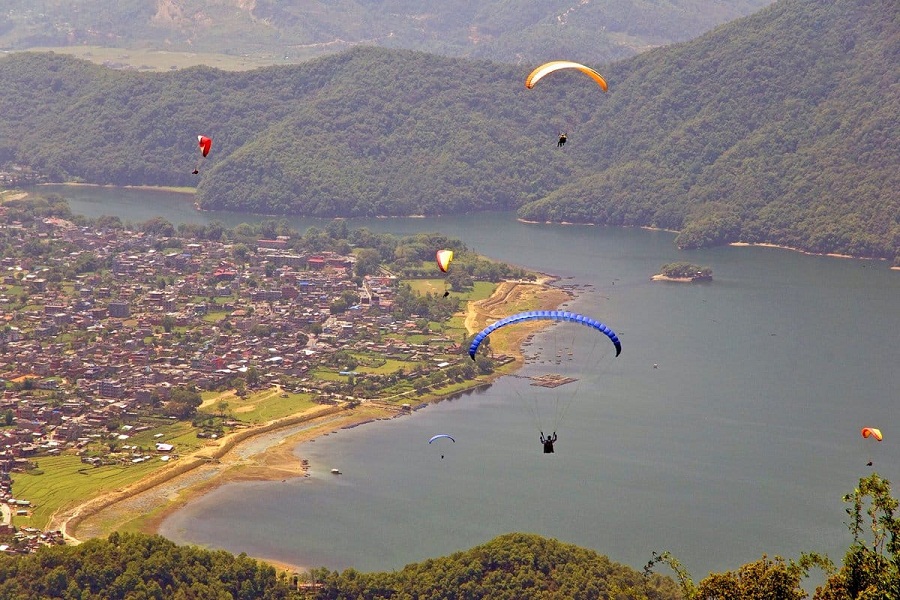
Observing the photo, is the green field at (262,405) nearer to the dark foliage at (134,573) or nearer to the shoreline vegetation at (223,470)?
the shoreline vegetation at (223,470)

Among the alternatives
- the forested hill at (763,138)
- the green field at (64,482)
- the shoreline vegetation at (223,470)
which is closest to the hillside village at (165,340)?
the green field at (64,482)

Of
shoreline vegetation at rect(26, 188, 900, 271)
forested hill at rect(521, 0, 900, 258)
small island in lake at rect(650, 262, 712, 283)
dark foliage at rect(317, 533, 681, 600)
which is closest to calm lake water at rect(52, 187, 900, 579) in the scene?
dark foliage at rect(317, 533, 681, 600)

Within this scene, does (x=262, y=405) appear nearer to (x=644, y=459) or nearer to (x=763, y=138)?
(x=644, y=459)

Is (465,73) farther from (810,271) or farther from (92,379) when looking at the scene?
Answer: (92,379)

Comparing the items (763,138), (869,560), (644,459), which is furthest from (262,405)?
(763,138)

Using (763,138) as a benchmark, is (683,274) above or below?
below

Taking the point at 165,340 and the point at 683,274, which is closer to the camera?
the point at 165,340

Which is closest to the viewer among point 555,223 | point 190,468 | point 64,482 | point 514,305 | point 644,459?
point 64,482
